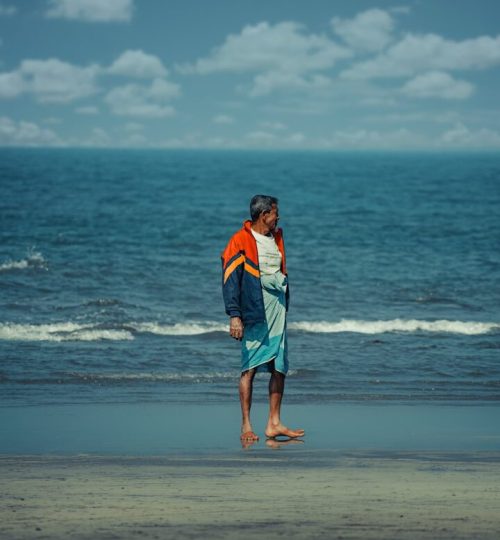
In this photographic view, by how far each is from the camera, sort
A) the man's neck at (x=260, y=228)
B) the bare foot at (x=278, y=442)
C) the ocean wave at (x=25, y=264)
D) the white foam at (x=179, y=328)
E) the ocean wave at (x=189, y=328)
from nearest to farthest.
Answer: the bare foot at (x=278, y=442), the man's neck at (x=260, y=228), the ocean wave at (x=189, y=328), the white foam at (x=179, y=328), the ocean wave at (x=25, y=264)

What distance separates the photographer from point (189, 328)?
13656mm

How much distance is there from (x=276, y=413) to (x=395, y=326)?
307 inches

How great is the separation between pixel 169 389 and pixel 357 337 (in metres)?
4.55

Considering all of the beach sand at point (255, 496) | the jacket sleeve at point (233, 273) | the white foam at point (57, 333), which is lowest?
the white foam at point (57, 333)

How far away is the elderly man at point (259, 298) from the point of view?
6367 millimetres

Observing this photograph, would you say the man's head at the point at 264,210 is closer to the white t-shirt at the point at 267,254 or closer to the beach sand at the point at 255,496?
the white t-shirt at the point at 267,254

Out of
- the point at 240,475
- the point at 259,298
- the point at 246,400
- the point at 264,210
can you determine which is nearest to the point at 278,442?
the point at 246,400

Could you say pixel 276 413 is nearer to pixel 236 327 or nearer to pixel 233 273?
pixel 236 327

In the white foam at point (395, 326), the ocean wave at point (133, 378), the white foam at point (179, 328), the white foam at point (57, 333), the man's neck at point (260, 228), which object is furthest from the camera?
the white foam at point (395, 326)

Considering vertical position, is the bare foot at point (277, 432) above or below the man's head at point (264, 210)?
below

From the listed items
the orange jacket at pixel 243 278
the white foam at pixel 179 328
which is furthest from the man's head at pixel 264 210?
the white foam at pixel 179 328

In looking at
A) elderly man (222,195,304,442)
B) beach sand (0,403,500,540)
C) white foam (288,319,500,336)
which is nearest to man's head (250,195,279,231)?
elderly man (222,195,304,442)

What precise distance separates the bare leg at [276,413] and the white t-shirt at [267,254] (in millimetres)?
725

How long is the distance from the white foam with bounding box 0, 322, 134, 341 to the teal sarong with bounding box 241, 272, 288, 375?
20.4ft
